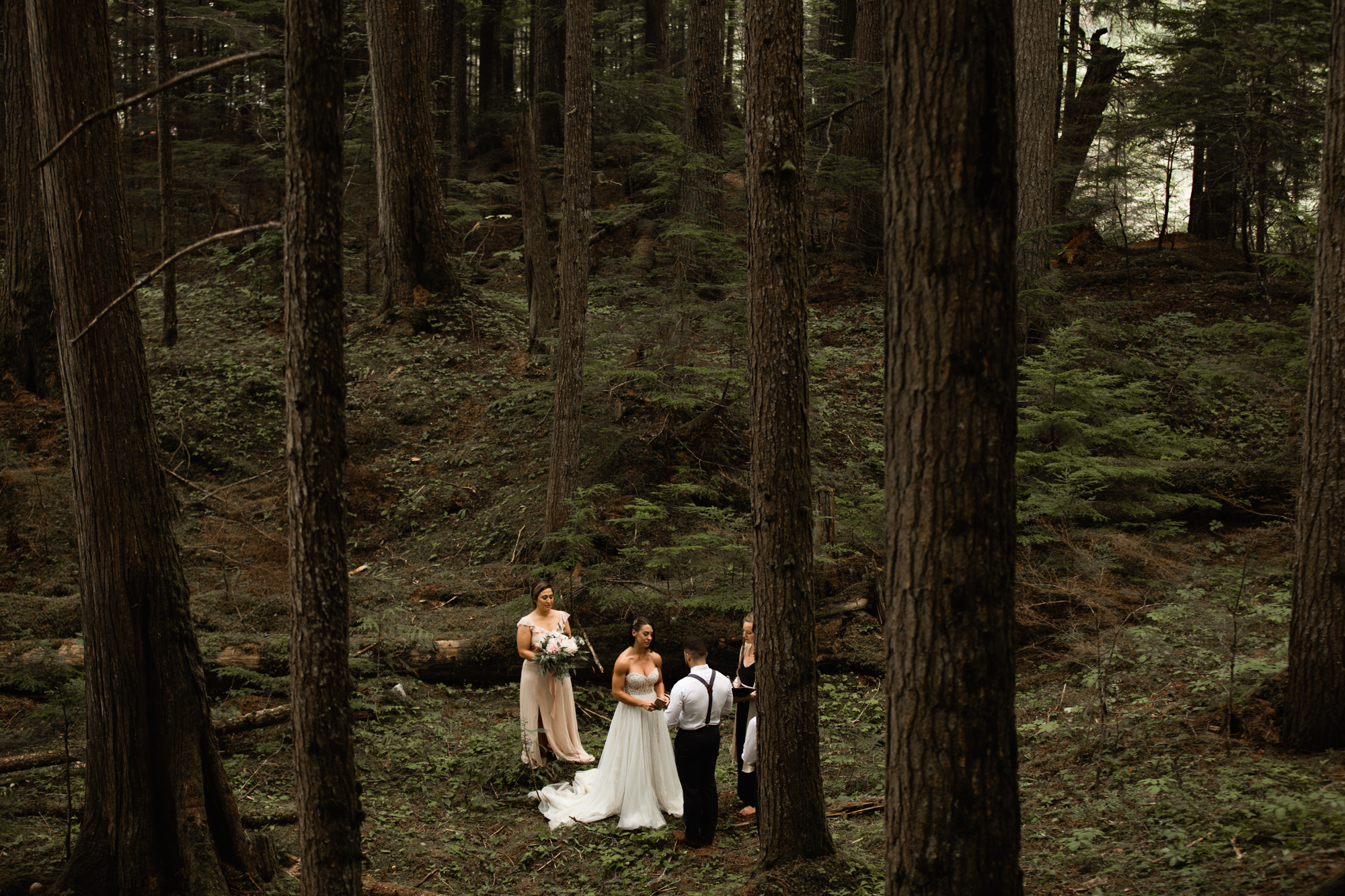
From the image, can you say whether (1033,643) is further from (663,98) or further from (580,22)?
(663,98)

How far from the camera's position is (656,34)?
89.4 feet

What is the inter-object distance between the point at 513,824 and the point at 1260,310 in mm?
16234

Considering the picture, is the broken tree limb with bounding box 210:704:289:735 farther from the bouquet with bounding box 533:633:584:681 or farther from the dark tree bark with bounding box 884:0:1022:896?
the dark tree bark with bounding box 884:0:1022:896

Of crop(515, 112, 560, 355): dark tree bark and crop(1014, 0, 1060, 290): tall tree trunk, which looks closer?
crop(1014, 0, 1060, 290): tall tree trunk

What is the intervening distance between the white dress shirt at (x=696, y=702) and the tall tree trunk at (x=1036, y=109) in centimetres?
1080

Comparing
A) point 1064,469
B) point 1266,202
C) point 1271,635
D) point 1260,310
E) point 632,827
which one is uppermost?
point 1266,202

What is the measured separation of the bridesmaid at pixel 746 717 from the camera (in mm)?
7984

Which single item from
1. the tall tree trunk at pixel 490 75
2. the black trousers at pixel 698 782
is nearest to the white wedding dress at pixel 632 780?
the black trousers at pixel 698 782

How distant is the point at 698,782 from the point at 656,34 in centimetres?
2590

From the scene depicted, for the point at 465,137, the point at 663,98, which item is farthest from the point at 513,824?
the point at 465,137

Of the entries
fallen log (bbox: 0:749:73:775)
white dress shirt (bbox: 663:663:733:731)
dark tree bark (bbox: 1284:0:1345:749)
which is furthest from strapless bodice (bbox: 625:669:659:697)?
dark tree bark (bbox: 1284:0:1345:749)

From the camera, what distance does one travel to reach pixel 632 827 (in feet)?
25.7

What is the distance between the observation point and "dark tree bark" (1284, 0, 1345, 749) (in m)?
5.91

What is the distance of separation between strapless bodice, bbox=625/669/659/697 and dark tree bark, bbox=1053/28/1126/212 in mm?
16855
